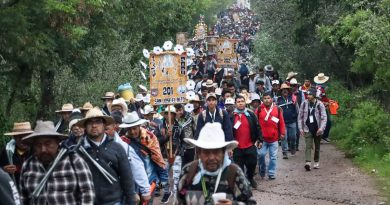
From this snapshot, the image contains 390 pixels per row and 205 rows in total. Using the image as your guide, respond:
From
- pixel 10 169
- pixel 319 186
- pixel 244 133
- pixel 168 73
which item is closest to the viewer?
pixel 10 169

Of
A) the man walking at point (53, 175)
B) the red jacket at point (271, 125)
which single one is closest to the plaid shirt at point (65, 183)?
the man walking at point (53, 175)


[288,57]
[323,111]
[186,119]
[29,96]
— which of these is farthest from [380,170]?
[288,57]

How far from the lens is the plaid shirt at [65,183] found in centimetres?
630

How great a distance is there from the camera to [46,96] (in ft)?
60.4

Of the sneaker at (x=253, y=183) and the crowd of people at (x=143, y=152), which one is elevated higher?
the crowd of people at (x=143, y=152)

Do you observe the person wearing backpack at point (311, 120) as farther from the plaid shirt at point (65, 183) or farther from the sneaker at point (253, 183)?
the plaid shirt at point (65, 183)

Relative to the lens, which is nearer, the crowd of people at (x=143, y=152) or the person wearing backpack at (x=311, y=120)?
the crowd of people at (x=143, y=152)

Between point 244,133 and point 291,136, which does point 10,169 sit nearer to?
point 244,133

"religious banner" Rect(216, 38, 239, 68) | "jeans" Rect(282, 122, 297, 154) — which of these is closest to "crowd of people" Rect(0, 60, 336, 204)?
"jeans" Rect(282, 122, 297, 154)

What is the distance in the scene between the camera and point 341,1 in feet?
70.9

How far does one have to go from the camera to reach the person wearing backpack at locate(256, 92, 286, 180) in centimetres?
1455

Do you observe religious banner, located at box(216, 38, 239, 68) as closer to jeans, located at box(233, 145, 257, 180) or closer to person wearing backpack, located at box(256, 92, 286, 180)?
person wearing backpack, located at box(256, 92, 286, 180)

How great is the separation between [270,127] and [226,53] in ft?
42.2

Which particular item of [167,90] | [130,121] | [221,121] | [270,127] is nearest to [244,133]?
[221,121]
